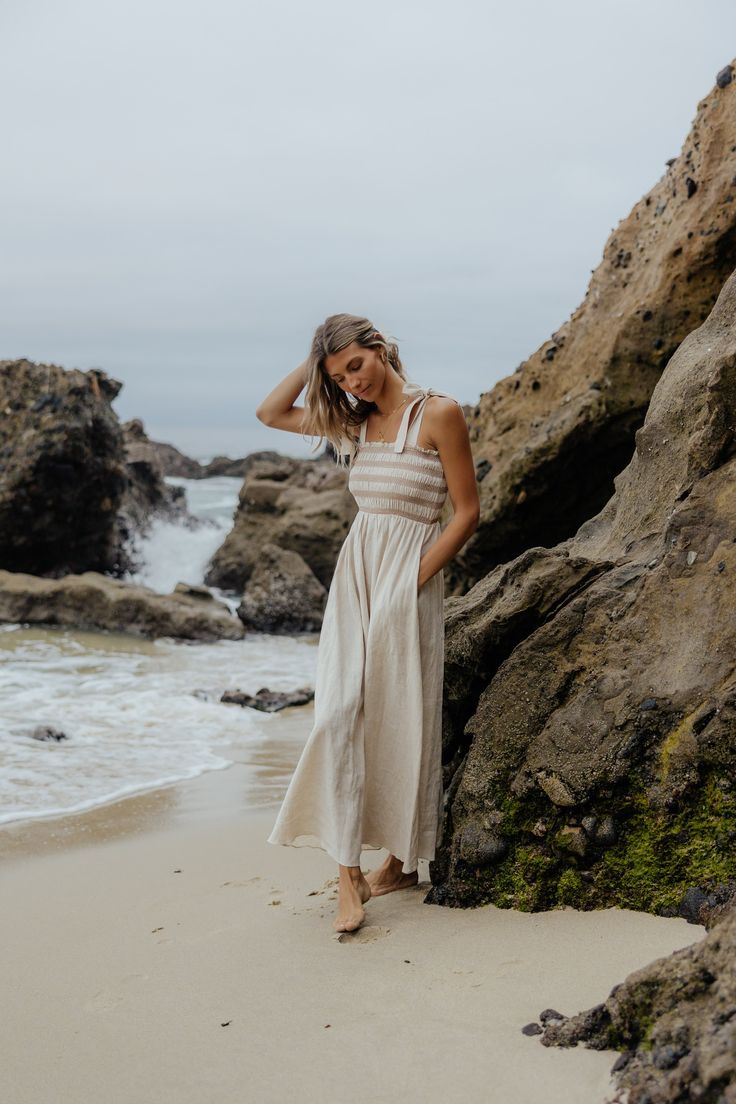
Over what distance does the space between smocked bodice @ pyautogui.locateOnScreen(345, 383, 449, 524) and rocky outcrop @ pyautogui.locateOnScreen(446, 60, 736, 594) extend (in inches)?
105

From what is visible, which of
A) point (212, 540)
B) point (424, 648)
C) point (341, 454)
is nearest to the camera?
point (424, 648)

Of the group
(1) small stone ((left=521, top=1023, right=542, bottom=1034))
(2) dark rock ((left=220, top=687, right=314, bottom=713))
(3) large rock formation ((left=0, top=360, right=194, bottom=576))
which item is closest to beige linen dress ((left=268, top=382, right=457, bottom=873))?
(1) small stone ((left=521, top=1023, right=542, bottom=1034))

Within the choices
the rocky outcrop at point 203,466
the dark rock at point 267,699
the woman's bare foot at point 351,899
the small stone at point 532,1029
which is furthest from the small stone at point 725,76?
the rocky outcrop at point 203,466

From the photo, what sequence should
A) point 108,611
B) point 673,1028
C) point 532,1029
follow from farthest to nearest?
1. point 108,611
2. point 532,1029
3. point 673,1028

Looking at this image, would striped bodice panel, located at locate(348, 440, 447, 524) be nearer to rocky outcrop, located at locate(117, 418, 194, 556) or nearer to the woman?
the woman

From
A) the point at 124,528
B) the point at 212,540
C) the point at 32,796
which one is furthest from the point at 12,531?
the point at 32,796

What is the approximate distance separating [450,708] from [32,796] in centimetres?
294

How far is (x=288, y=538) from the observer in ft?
52.0

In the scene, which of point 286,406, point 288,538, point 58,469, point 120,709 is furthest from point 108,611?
point 286,406

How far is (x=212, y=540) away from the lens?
2106 cm

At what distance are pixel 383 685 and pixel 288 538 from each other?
1210cm

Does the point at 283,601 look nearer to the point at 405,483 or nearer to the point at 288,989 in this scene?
the point at 405,483

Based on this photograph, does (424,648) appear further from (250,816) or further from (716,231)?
(716,231)

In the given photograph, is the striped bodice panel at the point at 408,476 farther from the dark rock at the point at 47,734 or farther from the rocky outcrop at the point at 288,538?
the rocky outcrop at the point at 288,538
